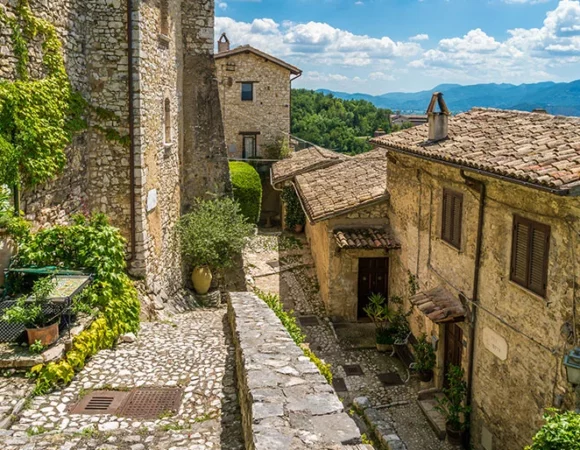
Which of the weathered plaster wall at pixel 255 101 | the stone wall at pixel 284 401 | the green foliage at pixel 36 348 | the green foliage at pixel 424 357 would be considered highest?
the weathered plaster wall at pixel 255 101

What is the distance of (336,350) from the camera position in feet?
42.2

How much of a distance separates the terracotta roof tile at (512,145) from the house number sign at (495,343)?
107 inches

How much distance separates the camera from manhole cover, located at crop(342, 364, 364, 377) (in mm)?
11742

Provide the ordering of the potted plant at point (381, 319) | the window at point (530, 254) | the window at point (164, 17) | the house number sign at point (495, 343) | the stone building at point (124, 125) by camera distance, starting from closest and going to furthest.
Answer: the window at point (530, 254) < the house number sign at point (495, 343) < the stone building at point (124, 125) < the window at point (164, 17) < the potted plant at point (381, 319)

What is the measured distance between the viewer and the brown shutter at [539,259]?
7.50m

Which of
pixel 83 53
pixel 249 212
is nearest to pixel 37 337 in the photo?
pixel 83 53

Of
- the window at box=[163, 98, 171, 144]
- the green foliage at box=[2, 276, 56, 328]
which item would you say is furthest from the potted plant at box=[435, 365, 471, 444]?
the window at box=[163, 98, 171, 144]

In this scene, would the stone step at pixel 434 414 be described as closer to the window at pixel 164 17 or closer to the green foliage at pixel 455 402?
the green foliage at pixel 455 402

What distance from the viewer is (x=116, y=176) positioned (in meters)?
10.4

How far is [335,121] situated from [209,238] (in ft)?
143

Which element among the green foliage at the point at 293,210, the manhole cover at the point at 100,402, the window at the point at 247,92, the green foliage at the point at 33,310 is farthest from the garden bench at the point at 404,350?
the window at the point at 247,92

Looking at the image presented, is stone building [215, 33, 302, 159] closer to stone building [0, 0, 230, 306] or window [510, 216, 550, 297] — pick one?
stone building [0, 0, 230, 306]

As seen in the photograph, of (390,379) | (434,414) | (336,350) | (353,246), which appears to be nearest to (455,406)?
(434,414)

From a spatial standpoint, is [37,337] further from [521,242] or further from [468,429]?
[468,429]
